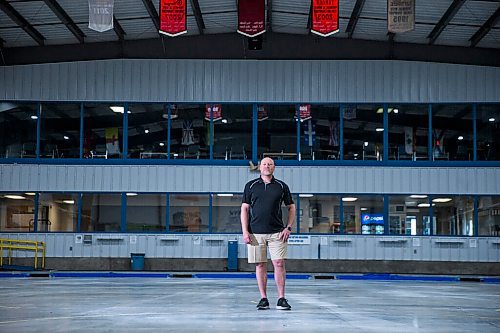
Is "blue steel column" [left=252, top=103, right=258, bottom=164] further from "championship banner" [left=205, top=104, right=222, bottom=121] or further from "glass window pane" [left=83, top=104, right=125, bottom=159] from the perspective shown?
"glass window pane" [left=83, top=104, right=125, bottom=159]

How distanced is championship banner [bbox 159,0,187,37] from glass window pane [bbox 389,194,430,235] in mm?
10670

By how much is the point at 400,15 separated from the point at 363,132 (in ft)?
25.3

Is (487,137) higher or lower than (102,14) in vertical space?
lower

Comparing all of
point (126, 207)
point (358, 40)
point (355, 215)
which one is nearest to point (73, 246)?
point (126, 207)

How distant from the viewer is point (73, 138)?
2655cm

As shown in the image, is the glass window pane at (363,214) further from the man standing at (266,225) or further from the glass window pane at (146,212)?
the man standing at (266,225)

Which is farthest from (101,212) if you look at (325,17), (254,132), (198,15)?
(325,17)

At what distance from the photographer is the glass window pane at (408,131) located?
26562 mm

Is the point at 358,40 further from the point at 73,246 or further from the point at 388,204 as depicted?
the point at 73,246

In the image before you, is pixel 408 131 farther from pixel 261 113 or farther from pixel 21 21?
pixel 21 21

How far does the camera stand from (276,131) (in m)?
26.8

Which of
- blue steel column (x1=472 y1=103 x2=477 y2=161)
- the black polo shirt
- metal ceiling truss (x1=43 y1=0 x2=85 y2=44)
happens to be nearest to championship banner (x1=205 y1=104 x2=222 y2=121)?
metal ceiling truss (x1=43 y1=0 x2=85 y2=44)

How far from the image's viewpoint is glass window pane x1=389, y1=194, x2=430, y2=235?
26.1 metres

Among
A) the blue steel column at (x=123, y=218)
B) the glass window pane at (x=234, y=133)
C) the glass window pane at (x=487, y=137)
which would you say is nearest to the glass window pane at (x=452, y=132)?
the glass window pane at (x=487, y=137)
